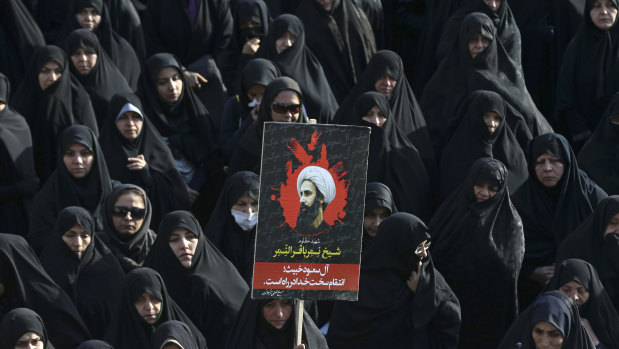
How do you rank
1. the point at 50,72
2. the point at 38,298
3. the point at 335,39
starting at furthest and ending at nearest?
the point at 335,39 → the point at 50,72 → the point at 38,298

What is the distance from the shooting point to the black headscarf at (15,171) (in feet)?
31.2

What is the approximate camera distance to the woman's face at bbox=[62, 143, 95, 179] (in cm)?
914

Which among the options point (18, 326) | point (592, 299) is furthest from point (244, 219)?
point (592, 299)

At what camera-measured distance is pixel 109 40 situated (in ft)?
35.4

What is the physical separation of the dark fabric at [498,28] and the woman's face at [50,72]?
8.03 feet

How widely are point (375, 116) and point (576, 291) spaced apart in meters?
1.82

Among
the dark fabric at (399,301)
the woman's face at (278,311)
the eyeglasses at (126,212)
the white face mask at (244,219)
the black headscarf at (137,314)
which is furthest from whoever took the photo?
the white face mask at (244,219)

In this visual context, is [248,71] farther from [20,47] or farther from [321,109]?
[20,47]

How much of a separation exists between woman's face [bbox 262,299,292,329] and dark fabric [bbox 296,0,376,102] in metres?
3.36

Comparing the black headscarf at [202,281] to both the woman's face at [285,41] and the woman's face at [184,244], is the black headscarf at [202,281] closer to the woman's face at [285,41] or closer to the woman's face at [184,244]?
the woman's face at [184,244]

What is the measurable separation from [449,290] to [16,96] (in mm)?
3344

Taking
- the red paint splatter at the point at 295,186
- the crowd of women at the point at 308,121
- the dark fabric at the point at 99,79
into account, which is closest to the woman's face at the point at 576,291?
the crowd of women at the point at 308,121

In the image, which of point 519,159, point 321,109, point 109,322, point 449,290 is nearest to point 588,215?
point 519,159

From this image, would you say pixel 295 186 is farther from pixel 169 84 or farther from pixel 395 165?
pixel 169 84
